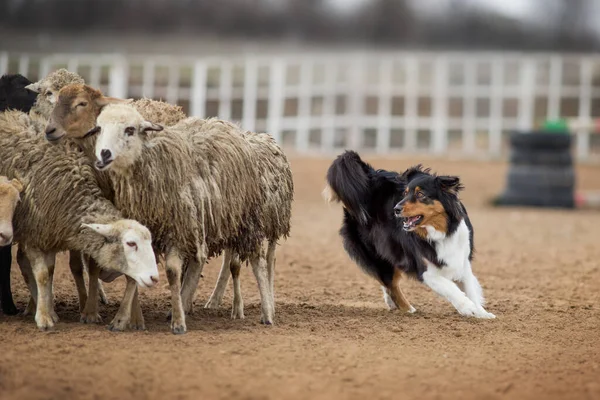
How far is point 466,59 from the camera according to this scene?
3103cm

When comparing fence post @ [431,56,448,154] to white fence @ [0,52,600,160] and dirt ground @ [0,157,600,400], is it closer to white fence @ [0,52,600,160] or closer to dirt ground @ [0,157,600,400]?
white fence @ [0,52,600,160]

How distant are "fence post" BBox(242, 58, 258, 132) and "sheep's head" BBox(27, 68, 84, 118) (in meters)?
22.1

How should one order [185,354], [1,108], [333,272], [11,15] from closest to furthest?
[185,354]
[1,108]
[333,272]
[11,15]

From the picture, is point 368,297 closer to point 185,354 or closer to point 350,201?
point 350,201

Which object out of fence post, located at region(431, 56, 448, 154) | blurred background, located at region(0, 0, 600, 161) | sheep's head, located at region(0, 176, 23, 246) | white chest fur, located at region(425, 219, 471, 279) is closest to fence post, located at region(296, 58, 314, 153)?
blurred background, located at region(0, 0, 600, 161)

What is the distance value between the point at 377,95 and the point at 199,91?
5.93 meters

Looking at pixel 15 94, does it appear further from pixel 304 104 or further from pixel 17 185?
pixel 304 104

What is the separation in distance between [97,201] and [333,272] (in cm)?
485

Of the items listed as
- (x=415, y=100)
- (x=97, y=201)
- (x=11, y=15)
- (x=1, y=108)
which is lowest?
(x=97, y=201)

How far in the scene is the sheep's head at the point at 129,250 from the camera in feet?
25.5

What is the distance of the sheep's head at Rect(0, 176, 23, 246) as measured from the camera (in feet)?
25.5

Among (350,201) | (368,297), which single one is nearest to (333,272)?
(368,297)

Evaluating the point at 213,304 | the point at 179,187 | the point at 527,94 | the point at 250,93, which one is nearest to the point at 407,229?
the point at 213,304

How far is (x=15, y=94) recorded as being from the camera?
9.36 meters
